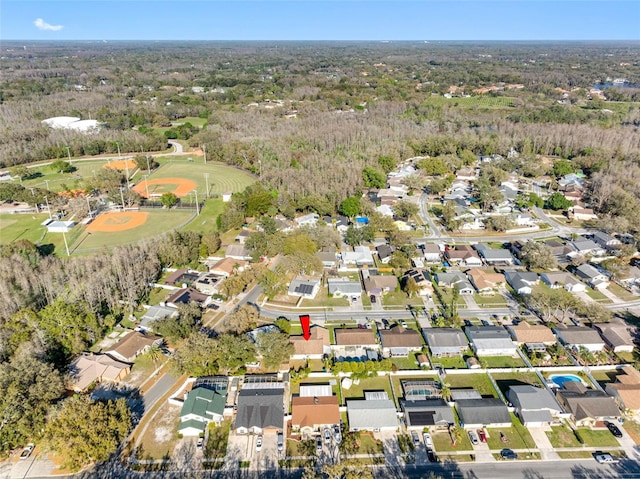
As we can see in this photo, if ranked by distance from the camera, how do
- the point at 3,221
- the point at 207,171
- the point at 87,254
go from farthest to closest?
the point at 207,171
the point at 3,221
the point at 87,254

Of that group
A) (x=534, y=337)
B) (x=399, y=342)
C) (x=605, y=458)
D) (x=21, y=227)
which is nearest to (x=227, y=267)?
(x=399, y=342)

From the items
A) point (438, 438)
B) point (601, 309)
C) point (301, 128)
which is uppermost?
point (301, 128)

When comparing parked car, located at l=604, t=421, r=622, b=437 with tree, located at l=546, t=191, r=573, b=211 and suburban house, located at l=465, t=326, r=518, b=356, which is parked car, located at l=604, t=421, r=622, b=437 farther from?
tree, located at l=546, t=191, r=573, b=211

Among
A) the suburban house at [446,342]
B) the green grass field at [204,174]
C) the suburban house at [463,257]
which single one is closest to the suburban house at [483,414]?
the suburban house at [446,342]

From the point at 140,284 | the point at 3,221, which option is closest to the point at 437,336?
the point at 140,284

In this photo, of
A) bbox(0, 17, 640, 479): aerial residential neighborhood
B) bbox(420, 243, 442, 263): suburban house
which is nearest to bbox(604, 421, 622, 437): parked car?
bbox(0, 17, 640, 479): aerial residential neighborhood

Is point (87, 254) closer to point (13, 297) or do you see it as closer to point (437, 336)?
point (13, 297)
